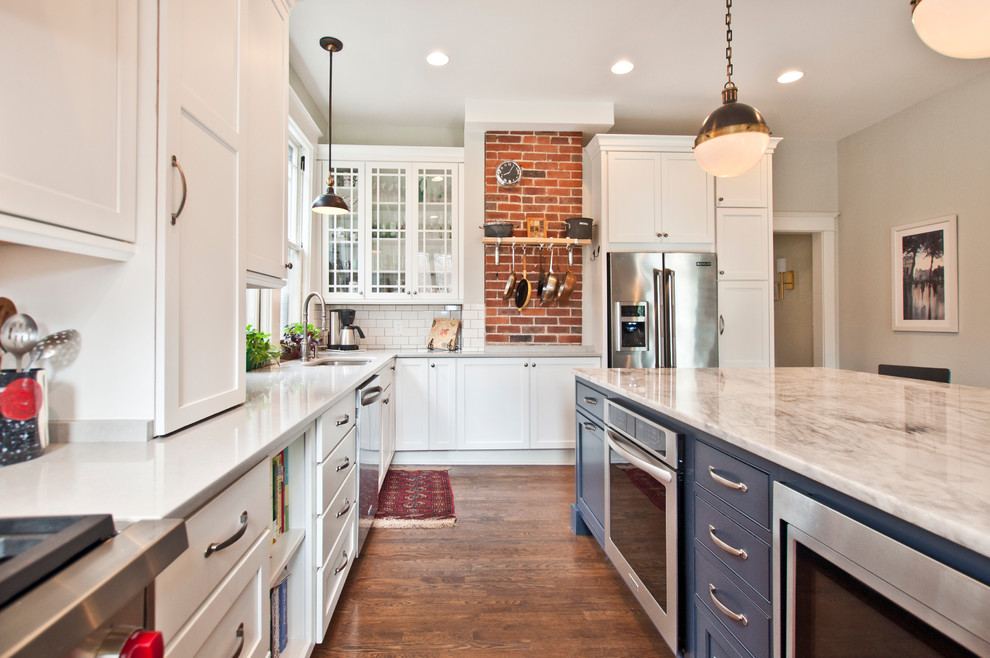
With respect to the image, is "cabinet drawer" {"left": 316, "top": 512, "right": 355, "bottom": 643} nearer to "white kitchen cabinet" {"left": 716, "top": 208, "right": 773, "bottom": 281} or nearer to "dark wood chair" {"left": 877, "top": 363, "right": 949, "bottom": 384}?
"dark wood chair" {"left": 877, "top": 363, "right": 949, "bottom": 384}

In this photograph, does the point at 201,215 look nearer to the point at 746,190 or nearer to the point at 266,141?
the point at 266,141

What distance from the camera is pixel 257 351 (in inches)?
92.8

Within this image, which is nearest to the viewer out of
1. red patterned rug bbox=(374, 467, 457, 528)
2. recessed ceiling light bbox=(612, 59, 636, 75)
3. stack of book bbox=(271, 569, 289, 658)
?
stack of book bbox=(271, 569, 289, 658)

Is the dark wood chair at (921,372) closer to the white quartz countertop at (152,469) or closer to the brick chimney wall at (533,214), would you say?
the brick chimney wall at (533,214)

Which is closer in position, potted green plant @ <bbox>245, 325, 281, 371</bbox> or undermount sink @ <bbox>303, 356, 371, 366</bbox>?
potted green plant @ <bbox>245, 325, 281, 371</bbox>

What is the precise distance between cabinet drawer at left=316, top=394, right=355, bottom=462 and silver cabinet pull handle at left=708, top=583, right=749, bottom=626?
1191 mm

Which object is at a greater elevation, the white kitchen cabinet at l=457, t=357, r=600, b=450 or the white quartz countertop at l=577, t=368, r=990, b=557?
the white quartz countertop at l=577, t=368, r=990, b=557

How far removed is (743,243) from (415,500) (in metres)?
3.35

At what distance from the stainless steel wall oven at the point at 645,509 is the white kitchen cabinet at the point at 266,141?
1491 millimetres

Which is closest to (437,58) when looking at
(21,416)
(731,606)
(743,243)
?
(743,243)

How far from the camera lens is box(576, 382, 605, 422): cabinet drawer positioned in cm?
197

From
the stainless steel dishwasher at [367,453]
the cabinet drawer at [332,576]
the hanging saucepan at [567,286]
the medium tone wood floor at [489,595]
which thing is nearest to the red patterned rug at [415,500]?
the medium tone wood floor at [489,595]

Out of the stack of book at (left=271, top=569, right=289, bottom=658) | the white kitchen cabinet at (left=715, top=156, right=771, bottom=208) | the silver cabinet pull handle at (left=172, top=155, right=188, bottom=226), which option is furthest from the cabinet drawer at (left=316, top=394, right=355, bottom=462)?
the white kitchen cabinet at (left=715, top=156, right=771, bottom=208)

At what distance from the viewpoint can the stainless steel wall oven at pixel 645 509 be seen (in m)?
1.34
